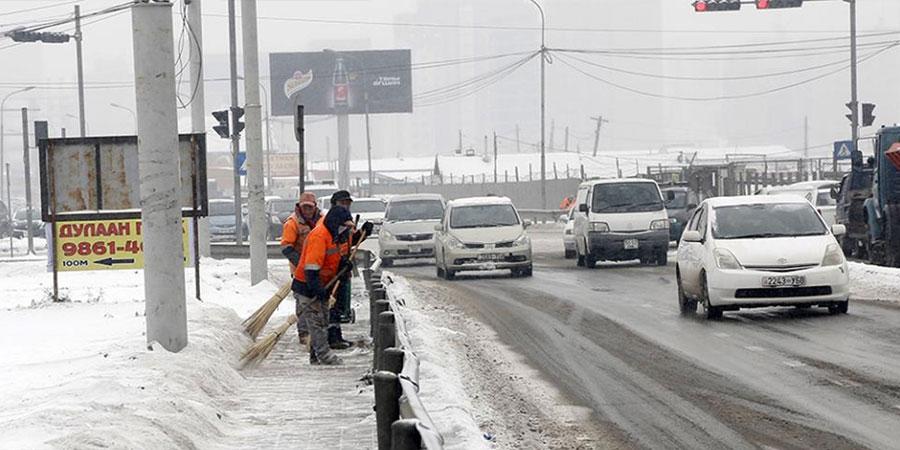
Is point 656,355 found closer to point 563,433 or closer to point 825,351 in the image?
point 825,351

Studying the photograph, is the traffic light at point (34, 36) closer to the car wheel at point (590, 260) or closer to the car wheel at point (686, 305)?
the car wheel at point (590, 260)

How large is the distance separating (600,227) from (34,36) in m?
21.5

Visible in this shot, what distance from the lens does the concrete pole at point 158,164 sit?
14367 mm

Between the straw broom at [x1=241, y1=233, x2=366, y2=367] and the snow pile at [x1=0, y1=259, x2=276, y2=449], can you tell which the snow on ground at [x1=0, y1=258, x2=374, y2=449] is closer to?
the snow pile at [x1=0, y1=259, x2=276, y2=449]

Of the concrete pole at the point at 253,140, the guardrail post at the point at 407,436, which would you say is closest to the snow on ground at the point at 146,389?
the guardrail post at the point at 407,436

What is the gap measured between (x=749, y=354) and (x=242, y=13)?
1304 centimetres

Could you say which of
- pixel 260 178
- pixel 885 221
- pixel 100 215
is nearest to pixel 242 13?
pixel 260 178

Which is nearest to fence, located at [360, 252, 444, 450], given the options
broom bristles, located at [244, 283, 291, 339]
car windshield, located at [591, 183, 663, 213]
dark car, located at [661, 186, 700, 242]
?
broom bristles, located at [244, 283, 291, 339]

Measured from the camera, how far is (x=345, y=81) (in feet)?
358

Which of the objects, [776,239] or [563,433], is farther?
[776,239]

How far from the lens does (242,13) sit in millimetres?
26094

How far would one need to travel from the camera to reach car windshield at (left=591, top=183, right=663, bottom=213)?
35.0 m

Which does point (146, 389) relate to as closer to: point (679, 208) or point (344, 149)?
point (679, 208)

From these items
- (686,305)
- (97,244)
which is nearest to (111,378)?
(686,305)
